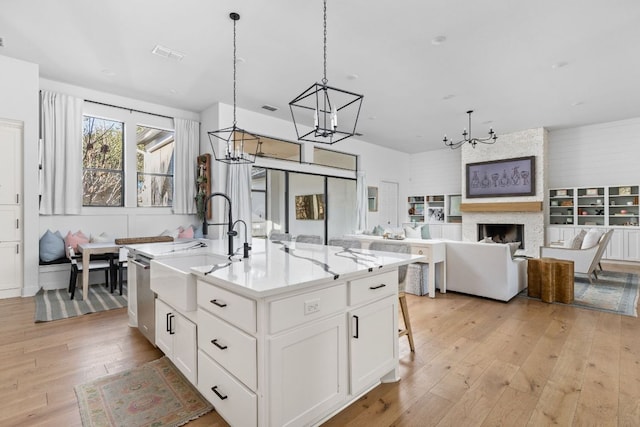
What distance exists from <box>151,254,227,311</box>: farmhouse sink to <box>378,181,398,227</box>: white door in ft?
23.8

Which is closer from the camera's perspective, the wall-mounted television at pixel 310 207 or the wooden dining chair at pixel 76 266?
the wooden dining chair at pixel 76 266

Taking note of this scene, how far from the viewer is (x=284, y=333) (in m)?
1.53

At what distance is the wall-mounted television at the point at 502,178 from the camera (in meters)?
7.72

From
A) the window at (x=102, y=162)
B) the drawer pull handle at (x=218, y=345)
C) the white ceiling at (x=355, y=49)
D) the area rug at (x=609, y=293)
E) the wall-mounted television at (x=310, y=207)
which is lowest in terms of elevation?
the area rug at (x=609, y=293)

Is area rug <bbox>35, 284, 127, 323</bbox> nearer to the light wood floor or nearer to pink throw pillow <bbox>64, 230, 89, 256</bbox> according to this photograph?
the light wood floor

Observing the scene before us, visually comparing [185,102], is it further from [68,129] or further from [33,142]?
[33,142]

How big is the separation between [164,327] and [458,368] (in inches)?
89.3

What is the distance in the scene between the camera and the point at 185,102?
→ 5.73m

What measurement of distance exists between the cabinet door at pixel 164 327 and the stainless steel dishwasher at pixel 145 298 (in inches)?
4.8

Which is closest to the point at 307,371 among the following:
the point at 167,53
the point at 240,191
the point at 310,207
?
the point at 167,53

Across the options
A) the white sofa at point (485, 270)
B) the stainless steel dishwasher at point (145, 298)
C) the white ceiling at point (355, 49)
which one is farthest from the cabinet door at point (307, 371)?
the white sofa at point (485, 270)

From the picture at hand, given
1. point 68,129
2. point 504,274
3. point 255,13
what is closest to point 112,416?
point 255,13

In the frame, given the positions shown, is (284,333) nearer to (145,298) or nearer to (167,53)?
(145,298)

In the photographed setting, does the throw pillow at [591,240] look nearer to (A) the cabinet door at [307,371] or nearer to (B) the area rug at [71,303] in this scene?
(A) the cabinet door at [307,371]
